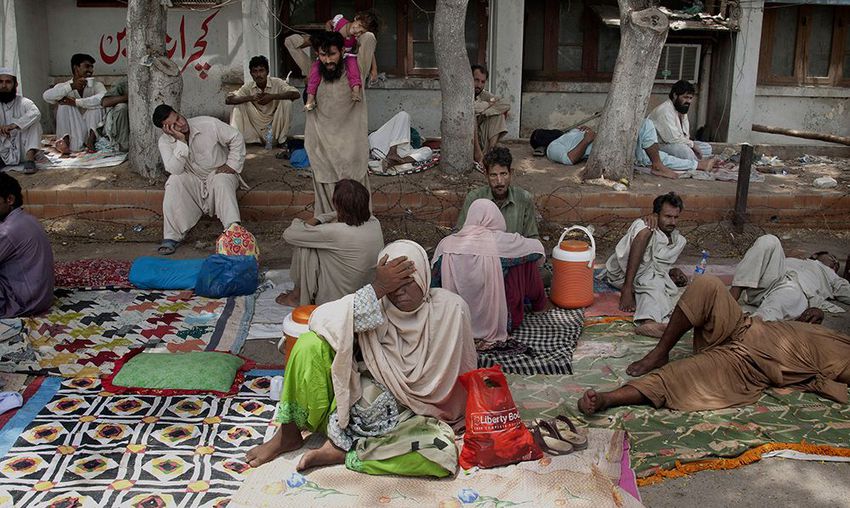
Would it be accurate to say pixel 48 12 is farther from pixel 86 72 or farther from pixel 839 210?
pixel 839 210

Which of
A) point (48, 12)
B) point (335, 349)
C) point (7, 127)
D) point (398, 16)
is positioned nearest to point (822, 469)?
point (335, 349)

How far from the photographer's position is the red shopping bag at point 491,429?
12.5ft

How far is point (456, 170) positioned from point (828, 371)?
4.82m

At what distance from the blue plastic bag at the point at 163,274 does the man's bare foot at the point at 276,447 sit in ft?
8.98

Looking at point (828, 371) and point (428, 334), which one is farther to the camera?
point (828, 371)

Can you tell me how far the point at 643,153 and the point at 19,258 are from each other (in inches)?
255

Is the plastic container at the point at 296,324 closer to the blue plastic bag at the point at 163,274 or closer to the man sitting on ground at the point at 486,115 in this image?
the blue plastic bag at the point at 163,274

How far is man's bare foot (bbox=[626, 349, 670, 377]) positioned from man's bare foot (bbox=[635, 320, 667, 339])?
61cm

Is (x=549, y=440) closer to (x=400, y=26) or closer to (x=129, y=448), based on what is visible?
(x=129, y=448)

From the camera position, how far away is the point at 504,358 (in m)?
5.18

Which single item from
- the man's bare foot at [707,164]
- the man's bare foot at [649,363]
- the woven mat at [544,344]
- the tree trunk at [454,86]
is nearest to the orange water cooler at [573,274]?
the woven mat at [544,344]

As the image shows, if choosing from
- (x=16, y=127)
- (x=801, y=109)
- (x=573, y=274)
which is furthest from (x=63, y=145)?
(x=801, y=109)

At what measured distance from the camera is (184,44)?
38.1 ft

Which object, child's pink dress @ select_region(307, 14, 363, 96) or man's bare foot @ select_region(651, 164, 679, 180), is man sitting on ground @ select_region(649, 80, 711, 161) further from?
child's pink dress @ select_region(307, 14, 363, 96)
